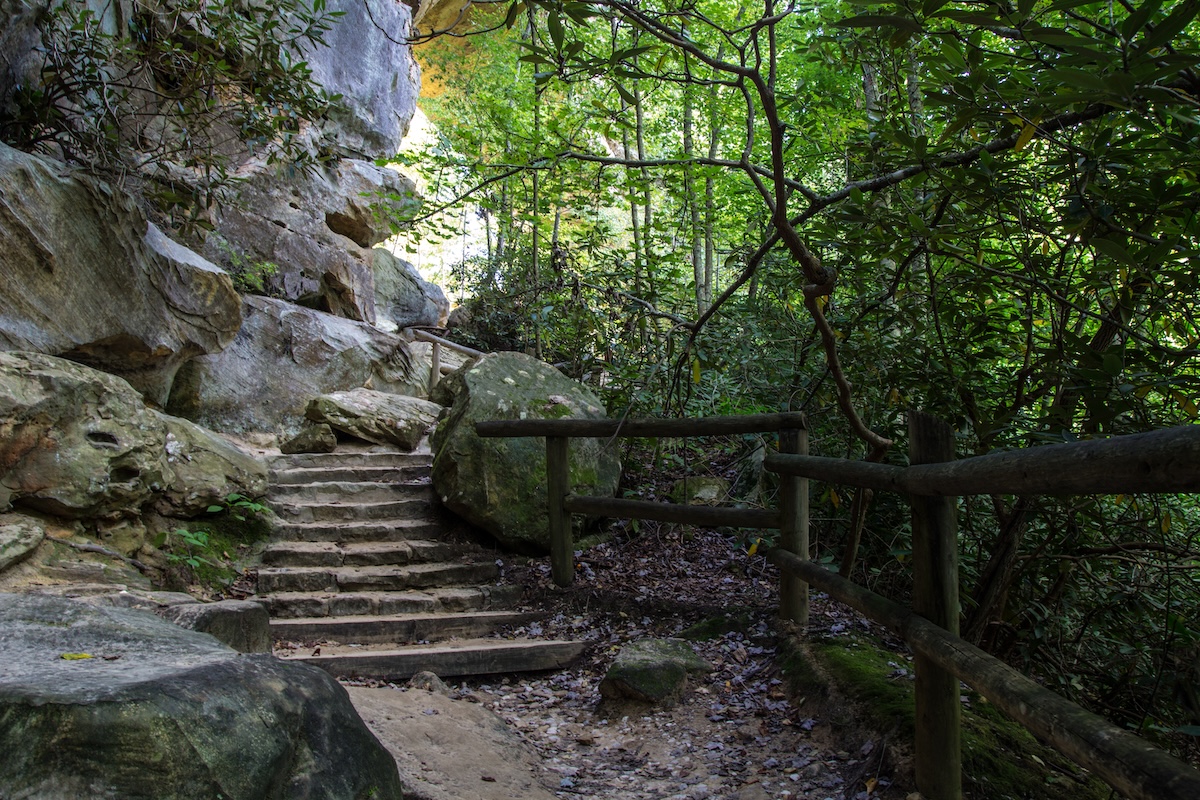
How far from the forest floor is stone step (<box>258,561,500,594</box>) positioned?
29cm

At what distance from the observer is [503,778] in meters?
2.80

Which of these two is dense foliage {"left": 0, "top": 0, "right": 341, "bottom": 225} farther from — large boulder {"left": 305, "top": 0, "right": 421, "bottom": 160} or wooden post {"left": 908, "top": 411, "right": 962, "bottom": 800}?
large boulder {"left": 305, "top": 0, "right": 421, "bottom": 160}

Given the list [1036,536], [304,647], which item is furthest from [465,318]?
[1036,536]

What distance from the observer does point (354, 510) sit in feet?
18.8

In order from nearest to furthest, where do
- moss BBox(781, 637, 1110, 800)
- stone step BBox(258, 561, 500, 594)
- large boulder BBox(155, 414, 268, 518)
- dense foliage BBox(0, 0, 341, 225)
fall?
1. moss BBox(781, 637, 1110, 800)
2. stone step BBox(258, 561, 500, 594)
3. large boulder BBox(155, 414, 268, 518)
4. dense foliage BBox(0, 0, 341, 225)

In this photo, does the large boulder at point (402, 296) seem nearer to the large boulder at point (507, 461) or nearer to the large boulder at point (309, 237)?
the large boulder at point (309, 237)

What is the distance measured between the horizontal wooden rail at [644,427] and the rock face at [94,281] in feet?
9.45

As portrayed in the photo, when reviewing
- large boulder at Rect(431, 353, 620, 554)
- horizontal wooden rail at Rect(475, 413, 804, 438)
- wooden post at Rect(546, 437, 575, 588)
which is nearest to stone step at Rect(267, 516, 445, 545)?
large boulder at Rect(431, 353, 620, 554)

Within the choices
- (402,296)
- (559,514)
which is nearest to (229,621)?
(559,514)

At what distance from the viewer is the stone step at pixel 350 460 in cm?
666

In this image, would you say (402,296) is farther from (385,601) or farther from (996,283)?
(996,283)

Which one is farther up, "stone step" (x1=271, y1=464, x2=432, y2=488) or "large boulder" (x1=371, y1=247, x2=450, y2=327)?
"large boulder" (x1=371, y1=247, x2=450, y2=327)

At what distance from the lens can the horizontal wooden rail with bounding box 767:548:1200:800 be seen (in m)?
1.33

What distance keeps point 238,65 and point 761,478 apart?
4932 millimetres
